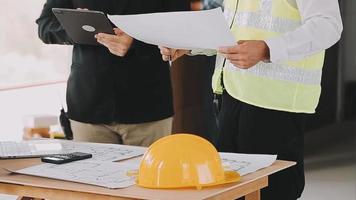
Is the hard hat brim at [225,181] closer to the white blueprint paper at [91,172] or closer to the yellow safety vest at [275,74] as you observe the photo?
the white blueprint paper at [91,172]

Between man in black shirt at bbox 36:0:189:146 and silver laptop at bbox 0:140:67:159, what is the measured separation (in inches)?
13.2

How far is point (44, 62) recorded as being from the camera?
4375 millimetres

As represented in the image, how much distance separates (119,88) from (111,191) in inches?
39.8

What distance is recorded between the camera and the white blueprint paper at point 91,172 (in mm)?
1693

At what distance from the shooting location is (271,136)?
2.03 metres

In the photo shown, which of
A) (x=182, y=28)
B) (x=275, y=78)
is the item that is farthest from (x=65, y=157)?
(x=275, y=78)

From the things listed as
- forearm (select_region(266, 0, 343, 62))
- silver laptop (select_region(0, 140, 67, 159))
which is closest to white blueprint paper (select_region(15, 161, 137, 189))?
silver laptop (select_region(0, 140, 67, 159))

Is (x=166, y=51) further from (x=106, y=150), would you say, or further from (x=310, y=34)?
(x=310, y=34)

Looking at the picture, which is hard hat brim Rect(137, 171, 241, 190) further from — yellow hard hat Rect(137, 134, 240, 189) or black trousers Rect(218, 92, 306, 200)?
black trousers Rect(218, 92, 306, 200)

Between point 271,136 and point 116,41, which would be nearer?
point 271,136

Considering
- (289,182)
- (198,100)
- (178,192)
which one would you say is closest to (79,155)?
(178,192)

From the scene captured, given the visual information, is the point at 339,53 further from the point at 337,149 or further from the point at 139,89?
the point at 139,89

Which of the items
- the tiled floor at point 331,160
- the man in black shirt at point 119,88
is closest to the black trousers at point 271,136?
the man in black shirt at point 119,88

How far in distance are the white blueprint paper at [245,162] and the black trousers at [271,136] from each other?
0.38 ft
